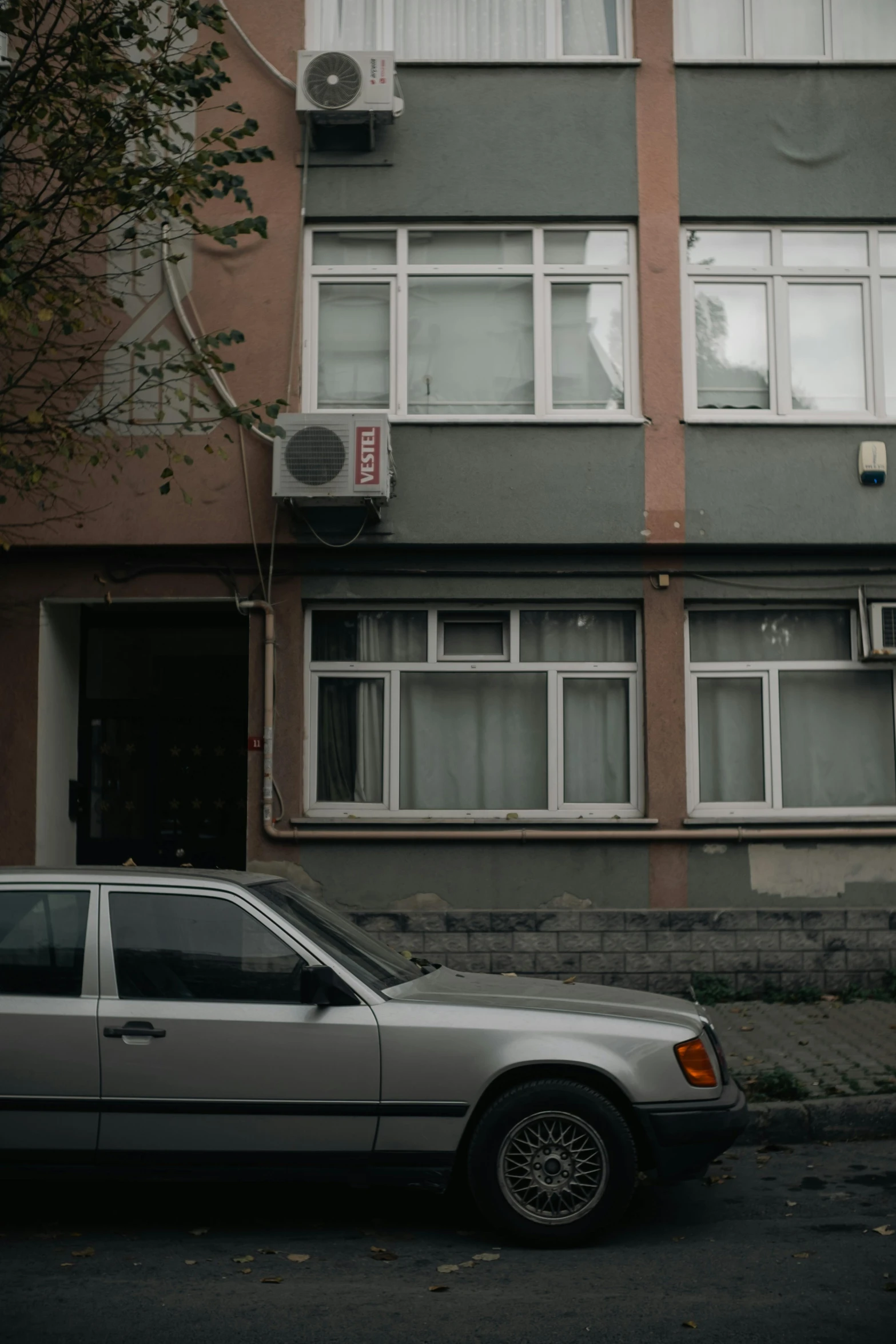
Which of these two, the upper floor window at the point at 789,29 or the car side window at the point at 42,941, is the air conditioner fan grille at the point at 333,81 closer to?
the upper floor window at the point at 789,29

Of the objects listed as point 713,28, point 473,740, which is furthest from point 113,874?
point 713,28

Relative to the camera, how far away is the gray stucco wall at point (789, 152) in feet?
36.9

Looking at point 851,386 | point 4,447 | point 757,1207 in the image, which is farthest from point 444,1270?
point 851,386

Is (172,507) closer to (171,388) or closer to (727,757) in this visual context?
(171,388)

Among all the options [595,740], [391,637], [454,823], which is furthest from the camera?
[391,637]

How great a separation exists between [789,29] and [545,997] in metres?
9.24

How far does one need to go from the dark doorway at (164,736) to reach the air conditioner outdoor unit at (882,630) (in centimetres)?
539

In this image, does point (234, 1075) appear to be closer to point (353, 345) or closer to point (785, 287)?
point (353, 345)

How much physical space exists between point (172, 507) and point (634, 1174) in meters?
7.13

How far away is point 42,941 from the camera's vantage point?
18.2ft

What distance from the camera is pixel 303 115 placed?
1114cm

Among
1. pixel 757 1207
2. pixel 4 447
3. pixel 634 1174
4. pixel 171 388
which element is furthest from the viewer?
pixel 171 388

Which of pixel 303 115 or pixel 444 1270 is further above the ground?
pixel 303 115

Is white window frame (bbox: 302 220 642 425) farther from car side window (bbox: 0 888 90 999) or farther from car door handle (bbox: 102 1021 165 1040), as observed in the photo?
car door handle (bbox: 102 1021 165 1040)
